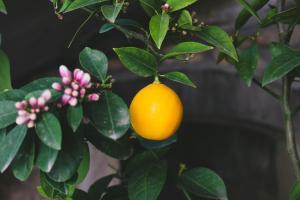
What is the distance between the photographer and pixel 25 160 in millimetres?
716

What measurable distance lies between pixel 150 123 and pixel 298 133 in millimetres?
1086

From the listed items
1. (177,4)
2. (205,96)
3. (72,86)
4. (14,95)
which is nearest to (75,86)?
(72,86)

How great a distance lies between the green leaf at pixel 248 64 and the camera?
3.15ft

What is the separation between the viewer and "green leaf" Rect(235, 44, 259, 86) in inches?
37.8

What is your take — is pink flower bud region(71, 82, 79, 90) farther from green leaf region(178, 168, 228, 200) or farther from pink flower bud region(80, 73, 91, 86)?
green leaf region(178, 168, 228, 200)

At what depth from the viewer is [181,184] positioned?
1.01m

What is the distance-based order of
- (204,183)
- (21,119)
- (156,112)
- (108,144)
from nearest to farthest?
(21,119)
(156,112)
(108,144)
(204,183)

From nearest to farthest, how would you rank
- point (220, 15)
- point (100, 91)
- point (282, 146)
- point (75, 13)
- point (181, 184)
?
point (100, 91)
point (181, 184)
point (75, 13)
point (220, 15)
point (282, 146)

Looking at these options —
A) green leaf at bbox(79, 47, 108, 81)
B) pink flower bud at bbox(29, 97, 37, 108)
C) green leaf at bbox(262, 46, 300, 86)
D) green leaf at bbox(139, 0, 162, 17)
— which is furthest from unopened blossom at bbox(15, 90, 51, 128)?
green leaf at bbox(262, 46, 300, 86)

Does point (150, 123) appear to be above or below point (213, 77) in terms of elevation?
above

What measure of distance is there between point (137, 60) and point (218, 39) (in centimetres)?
15

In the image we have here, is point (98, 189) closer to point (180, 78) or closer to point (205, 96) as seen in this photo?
point (180, 78)

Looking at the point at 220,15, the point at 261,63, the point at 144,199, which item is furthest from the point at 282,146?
the point at 144,199

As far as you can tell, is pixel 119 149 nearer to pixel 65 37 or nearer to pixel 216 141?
pixel 65 37
